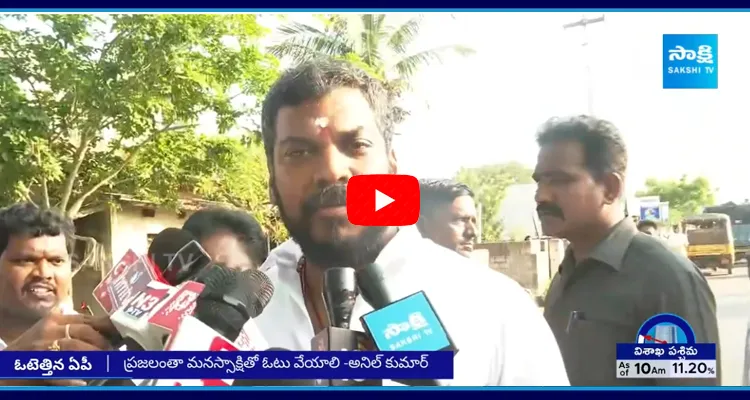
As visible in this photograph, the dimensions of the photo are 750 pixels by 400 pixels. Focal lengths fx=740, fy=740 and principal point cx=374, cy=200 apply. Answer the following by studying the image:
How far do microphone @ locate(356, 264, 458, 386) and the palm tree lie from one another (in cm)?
76

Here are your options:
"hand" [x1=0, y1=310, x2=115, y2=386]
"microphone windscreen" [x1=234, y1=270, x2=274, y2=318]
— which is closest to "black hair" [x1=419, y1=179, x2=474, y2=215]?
"microphone windscreen" [x1=234, y1=270, x2=274, y2=318]

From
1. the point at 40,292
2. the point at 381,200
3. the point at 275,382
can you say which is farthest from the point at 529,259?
the point at 40,292

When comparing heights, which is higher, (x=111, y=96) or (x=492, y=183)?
(x=111, y=96)

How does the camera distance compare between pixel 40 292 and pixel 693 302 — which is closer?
pixel 693 302

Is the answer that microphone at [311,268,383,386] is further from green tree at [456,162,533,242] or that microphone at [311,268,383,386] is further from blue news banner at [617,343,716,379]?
blue news banner at [617,343,716,379]

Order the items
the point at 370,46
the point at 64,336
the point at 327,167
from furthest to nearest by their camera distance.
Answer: the point at 64,336 → the point at 370,46 → the point at 327,167

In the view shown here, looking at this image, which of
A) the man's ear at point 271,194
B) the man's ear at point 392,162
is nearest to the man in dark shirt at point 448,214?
the man's ear at point 392,162

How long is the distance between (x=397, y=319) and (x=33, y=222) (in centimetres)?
180

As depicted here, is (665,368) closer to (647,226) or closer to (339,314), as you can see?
(647,226)

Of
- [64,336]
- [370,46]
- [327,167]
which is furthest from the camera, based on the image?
[64,336]

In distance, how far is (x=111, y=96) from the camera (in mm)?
3465

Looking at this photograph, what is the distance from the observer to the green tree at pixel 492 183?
11.2 feet

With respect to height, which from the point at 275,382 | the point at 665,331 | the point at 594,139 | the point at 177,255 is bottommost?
the point at 275,382
